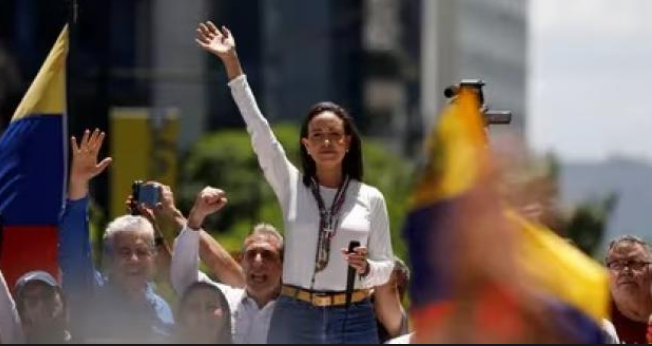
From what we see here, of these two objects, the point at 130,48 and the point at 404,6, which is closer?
the point at 130,48

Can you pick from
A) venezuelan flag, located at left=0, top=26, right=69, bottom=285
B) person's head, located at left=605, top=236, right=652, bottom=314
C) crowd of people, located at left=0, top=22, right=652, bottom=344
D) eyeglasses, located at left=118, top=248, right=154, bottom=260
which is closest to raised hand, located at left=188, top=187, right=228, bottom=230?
crowd of people, located at left=0, top=22, right=652, bottom=344

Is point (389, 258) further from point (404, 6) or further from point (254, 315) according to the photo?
point (404, 6)

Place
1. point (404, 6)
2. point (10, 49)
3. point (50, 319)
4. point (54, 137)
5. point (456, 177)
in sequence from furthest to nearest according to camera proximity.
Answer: point (404, 6) < point (10, 49) < point (54, 137) < point (50, 319) < point (456, 177)

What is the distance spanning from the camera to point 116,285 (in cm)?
988

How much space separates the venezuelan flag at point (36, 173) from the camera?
10.8 meters

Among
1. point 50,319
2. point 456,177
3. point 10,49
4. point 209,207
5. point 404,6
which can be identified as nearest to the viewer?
point 456,177

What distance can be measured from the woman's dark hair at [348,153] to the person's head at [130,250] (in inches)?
27.3

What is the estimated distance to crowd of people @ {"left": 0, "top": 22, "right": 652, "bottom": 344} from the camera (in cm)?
945

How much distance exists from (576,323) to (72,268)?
2441 mm

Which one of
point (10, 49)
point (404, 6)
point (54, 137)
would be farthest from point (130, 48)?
point (54, 137)

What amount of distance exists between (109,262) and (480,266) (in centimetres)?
244

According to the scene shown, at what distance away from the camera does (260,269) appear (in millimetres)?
10125

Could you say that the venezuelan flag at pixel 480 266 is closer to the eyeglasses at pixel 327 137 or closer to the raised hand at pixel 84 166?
the eyeglasses at pixel 327 137

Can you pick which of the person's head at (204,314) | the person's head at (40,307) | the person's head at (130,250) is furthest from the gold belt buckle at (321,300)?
the person's head at (40,307)
